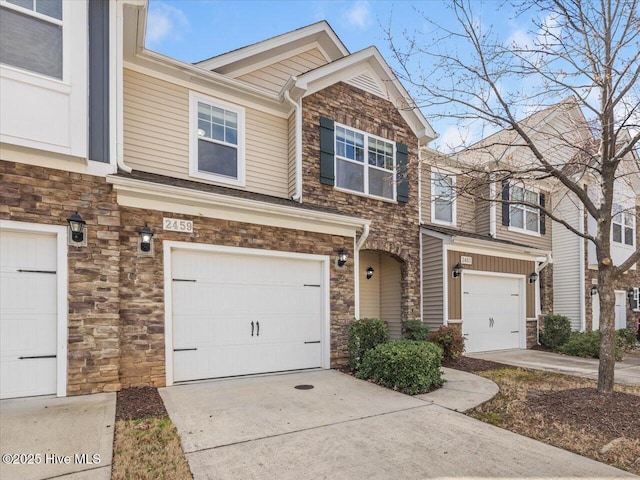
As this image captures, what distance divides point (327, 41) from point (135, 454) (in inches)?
425

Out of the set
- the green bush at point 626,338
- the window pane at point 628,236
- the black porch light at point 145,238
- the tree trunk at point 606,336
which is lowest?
the green bush at point 626,338

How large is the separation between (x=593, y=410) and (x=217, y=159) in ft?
26.1

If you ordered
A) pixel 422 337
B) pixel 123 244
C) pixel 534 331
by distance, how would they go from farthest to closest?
pixel 534 331 < pixel 422 337 < pixel 123 244

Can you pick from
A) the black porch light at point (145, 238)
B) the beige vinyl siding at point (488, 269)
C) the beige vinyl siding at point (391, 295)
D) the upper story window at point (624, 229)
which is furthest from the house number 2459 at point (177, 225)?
the upper story window at point (624, 229)

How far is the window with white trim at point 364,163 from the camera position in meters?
9.59

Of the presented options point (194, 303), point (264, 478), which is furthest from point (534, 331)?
point (264, 478)

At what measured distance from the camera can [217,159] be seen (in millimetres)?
8484

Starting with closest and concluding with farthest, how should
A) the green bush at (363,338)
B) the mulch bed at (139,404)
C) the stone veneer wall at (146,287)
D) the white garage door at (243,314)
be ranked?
the mulch bed at (139,404) → the stone veneer wall at (146,287) → the white garage door at (243,314) → the green bush at (363,338)

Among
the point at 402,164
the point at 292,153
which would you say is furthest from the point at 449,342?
the point at 292,153

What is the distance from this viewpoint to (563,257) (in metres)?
14.7

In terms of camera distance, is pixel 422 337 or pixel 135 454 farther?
pixel 422 337

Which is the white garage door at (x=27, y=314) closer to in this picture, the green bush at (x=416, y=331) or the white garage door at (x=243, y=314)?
the white garage door at (x=243, y=314)

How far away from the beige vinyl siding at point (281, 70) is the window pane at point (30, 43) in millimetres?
4584

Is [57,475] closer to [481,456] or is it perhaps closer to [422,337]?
A: [481,456]
